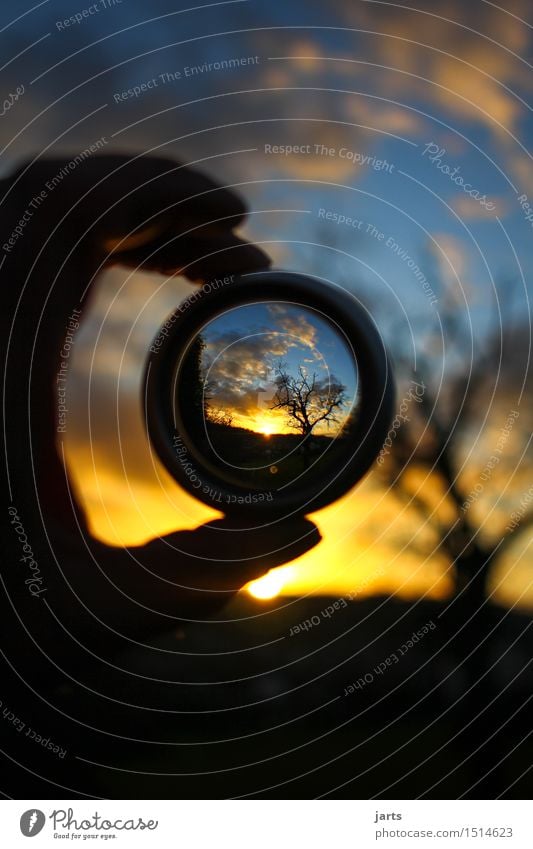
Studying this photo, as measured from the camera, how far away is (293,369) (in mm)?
1056

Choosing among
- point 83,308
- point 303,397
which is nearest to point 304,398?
point 303,397

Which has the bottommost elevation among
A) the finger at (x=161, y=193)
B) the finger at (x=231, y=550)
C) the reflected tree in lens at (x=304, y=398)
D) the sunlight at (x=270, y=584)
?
the sunlight at (x=270, y=584)

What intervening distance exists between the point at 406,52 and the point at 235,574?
0.96m

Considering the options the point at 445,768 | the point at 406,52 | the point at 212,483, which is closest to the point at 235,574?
the point at 212,483

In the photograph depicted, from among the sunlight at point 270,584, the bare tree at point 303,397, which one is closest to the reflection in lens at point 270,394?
the bare tree at point 303,397

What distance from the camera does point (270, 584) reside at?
109 centimetres

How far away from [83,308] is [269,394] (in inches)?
14.1

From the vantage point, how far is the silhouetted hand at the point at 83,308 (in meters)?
1.08

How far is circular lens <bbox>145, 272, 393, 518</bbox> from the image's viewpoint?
41.6 inches

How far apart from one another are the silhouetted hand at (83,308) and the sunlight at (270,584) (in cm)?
1

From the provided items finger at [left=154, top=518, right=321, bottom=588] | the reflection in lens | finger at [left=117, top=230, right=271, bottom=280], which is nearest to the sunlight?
finger at [left=154, top=518, right=321, bottom=588]

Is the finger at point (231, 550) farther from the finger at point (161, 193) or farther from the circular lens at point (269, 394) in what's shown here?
the finger at point (161, 193)

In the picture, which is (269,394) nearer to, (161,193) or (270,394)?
(270,394)
